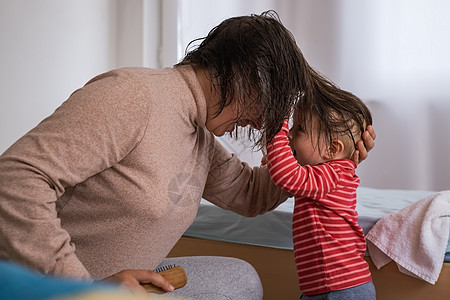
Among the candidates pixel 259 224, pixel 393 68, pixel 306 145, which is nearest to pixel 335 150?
pixel 306 145

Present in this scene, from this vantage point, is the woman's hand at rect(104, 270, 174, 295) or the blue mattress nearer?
the woman's hand at rect(104, 270, 174, 295)

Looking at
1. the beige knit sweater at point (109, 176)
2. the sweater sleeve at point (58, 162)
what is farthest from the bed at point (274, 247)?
the sweater sleeve at point (58, 162)

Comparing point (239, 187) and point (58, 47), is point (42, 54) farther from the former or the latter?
point (239, 187)

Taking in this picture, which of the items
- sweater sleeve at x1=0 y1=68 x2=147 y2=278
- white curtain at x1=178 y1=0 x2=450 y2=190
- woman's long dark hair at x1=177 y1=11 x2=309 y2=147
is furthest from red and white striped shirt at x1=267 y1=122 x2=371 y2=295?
white curtain at x1=178 y1=0 x2=450 y2=190

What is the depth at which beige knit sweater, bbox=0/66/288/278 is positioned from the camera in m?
0.78

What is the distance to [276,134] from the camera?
43.1 inches

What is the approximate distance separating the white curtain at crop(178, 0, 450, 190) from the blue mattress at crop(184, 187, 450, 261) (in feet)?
3.63

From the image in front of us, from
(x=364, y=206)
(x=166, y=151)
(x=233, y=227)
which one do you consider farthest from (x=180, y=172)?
(x=364, y=206)

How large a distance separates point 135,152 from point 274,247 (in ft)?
2.10

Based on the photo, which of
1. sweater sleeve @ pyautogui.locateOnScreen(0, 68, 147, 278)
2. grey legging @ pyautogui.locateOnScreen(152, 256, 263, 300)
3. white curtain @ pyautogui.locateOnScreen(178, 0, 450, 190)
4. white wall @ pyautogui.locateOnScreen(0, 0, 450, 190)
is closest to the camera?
sweater sleeve @ pyautogui.locateOnScreen(0, 68, 147, 278)

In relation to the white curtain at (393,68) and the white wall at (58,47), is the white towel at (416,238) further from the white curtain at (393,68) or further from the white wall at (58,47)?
the white wall at (58,47)

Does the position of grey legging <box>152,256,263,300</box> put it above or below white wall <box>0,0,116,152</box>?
below

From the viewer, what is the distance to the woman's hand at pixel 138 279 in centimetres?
82

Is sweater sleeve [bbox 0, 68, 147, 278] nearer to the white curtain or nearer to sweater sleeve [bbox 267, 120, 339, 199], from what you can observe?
sweater sleeve [bbox 267, 120, 339, 199]
